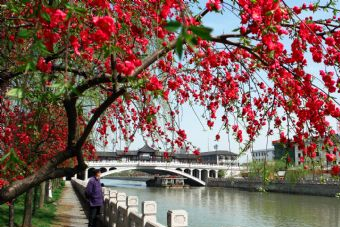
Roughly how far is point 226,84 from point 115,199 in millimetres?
6879

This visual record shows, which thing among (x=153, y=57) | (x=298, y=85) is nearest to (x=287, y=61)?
(x=298, y=85)

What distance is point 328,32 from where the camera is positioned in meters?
4.84

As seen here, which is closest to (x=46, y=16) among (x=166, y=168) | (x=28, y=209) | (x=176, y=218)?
(x=176, y=218)

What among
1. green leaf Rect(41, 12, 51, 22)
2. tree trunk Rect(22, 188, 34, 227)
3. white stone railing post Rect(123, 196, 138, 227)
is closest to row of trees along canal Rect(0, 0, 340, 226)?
green leaf Rect(41, 12, 51, 22)

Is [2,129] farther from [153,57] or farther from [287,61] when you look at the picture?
[287,61]

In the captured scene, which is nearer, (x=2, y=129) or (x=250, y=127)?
(x=250, y=127)

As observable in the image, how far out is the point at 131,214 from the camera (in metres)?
9.26

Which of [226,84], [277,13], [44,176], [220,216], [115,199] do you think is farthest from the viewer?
[220,216]

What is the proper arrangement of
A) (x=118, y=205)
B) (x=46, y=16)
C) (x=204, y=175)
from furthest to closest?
(x=204, y=175) → (x=118, y=205) → (x=46, y=16)

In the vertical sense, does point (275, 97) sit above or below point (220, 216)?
above

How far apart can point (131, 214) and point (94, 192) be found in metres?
1.48

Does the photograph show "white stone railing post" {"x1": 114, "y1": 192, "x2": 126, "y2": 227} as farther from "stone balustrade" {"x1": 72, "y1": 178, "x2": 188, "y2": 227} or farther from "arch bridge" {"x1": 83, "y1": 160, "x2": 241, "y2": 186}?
"arch bridge" {"x1": 83, "y1": 160, "x2": 241, "y2": 186}

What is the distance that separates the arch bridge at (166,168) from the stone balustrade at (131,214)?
38818 millimetres

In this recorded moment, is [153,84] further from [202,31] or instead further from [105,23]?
[202,31]
